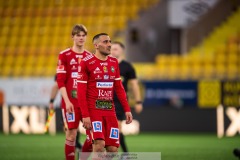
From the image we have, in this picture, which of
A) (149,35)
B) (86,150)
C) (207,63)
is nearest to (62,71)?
(86,150)

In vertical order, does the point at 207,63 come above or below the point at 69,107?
above

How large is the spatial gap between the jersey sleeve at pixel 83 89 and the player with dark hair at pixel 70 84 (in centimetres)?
110

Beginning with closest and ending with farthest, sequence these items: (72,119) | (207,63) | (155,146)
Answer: (72,119) → (155,146) → (207,63)

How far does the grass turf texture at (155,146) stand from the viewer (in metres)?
12.1

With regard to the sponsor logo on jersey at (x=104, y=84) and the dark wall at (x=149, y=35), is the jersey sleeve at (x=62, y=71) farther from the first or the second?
the dark wall at (x=149, y=35)

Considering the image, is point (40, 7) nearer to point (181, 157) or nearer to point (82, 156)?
point (181, 157)

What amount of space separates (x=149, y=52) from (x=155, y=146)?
39.9ft

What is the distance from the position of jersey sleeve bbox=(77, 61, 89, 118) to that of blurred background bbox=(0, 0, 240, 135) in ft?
33.8

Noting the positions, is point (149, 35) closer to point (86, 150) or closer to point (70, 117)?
point (70, 117)

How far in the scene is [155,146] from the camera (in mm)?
14586

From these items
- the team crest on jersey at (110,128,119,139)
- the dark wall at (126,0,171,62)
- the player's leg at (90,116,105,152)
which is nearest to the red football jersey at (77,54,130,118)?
the player's leg at (90,116,105,152)

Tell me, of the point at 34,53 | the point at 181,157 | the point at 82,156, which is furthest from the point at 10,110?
the point at 82,156

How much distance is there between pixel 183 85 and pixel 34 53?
6949 millimetres

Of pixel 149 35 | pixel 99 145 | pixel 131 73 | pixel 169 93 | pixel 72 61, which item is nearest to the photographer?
pixel 99 145
